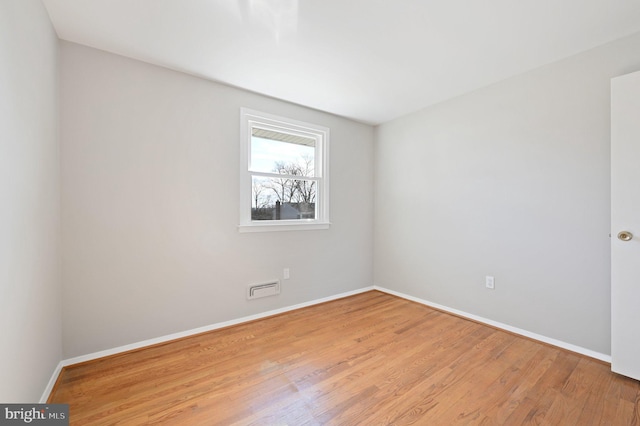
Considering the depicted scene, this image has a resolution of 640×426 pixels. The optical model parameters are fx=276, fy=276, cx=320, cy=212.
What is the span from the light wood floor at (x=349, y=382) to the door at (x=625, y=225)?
22cm

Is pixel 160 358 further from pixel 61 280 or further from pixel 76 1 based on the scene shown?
pixel 76 1

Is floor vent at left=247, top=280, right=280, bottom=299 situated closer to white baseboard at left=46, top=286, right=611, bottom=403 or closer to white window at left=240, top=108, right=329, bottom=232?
white baseboard at left=46, top=286, right=611, bottom=403

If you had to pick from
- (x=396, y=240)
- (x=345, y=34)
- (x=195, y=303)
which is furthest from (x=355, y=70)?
(x=195, y=303)

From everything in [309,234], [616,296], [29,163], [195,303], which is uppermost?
[29,163]

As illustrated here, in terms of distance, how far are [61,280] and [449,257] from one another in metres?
3.55

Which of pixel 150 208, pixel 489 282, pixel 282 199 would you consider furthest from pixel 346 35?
pixel 489 282

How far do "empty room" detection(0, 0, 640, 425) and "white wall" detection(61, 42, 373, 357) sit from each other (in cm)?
2

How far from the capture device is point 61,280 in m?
2.03

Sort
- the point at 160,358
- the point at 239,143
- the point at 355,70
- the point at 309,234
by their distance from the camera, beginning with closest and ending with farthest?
the point at 160,358 < the point at 355,70 < the point at 239,143 < the point at 309,234

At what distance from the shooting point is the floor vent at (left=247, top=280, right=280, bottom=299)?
288 cm

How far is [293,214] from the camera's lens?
3.33 meters

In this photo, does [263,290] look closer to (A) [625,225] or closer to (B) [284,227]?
(B) [284,227]

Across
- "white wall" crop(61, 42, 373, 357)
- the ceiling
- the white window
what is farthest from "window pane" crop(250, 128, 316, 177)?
the ceiling
